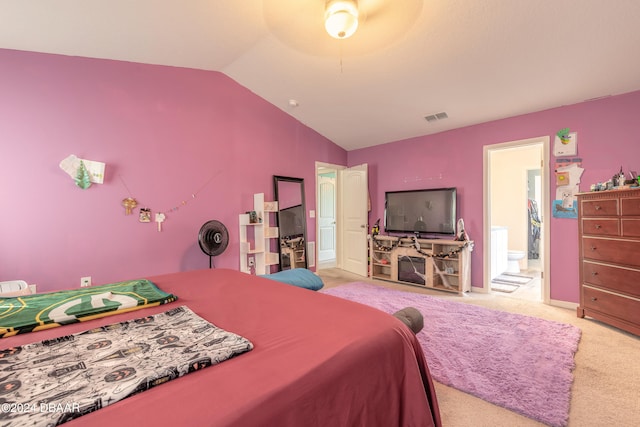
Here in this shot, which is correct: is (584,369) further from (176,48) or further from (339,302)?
(176,48)

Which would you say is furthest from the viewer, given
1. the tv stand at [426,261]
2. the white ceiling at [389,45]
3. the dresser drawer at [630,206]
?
the tv stand at [426,261]

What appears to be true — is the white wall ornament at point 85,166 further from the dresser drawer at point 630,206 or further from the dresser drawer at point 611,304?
the dresser drawer at point 611,304

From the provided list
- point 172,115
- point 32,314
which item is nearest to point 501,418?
point 32,314

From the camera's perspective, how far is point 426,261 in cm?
425

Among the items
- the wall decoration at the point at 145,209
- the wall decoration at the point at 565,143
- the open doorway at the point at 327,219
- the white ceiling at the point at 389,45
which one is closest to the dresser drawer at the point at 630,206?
the wall decoration at the point at 565,143

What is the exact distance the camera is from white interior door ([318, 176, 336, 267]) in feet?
18.3

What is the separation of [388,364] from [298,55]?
3005 mm

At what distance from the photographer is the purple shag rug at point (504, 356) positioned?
5.63 ft

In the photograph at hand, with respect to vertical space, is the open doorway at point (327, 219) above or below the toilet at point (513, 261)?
above

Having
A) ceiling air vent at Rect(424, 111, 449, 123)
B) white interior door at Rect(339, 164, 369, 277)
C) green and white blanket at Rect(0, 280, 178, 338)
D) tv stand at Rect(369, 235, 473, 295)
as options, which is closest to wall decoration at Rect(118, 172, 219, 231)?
green and white blanket at Rect(0, 280, 178, 338)

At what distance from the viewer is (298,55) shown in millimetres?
3012

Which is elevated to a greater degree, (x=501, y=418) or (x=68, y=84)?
(x=68, y=84)

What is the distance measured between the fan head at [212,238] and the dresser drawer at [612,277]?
3842mm

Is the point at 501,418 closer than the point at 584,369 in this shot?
Yes
